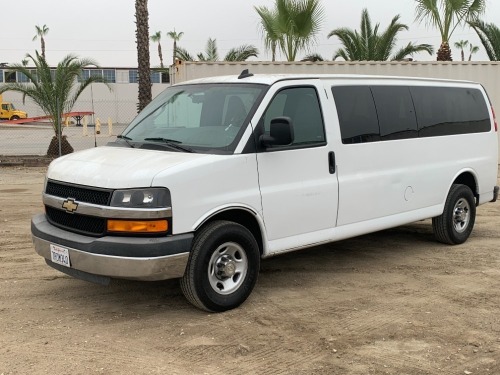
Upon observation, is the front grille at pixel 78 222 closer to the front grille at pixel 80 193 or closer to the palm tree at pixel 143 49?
the front grille at pixel 80 193

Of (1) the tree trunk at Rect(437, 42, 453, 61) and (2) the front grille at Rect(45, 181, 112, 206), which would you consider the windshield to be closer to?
(2) the front grille at Rect(45, 181, 112, 206)

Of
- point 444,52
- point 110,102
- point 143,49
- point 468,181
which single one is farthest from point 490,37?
point 110,102

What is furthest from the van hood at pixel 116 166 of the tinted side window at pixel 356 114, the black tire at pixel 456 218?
the black tire at pixel 456 218

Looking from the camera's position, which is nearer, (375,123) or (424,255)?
(375,123)

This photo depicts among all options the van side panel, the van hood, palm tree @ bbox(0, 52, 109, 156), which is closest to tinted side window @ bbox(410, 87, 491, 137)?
the van side panel

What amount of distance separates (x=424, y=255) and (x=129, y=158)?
3.92 metres

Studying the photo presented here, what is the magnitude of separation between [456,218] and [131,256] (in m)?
4.71

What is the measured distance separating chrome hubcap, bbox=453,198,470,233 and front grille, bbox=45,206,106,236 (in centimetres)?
468

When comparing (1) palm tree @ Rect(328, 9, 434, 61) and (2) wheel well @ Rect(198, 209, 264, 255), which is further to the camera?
(1) palm tree @ Rect(328, 9, 434, 61)

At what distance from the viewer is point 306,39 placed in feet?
68.8

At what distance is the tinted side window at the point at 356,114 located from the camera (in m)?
6.10

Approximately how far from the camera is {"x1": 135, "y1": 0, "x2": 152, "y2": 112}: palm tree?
59.9ft

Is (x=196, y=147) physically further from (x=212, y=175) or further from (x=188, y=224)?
(x=188, y=224)

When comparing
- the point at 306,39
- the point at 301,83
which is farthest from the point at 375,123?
the point at 306,39
